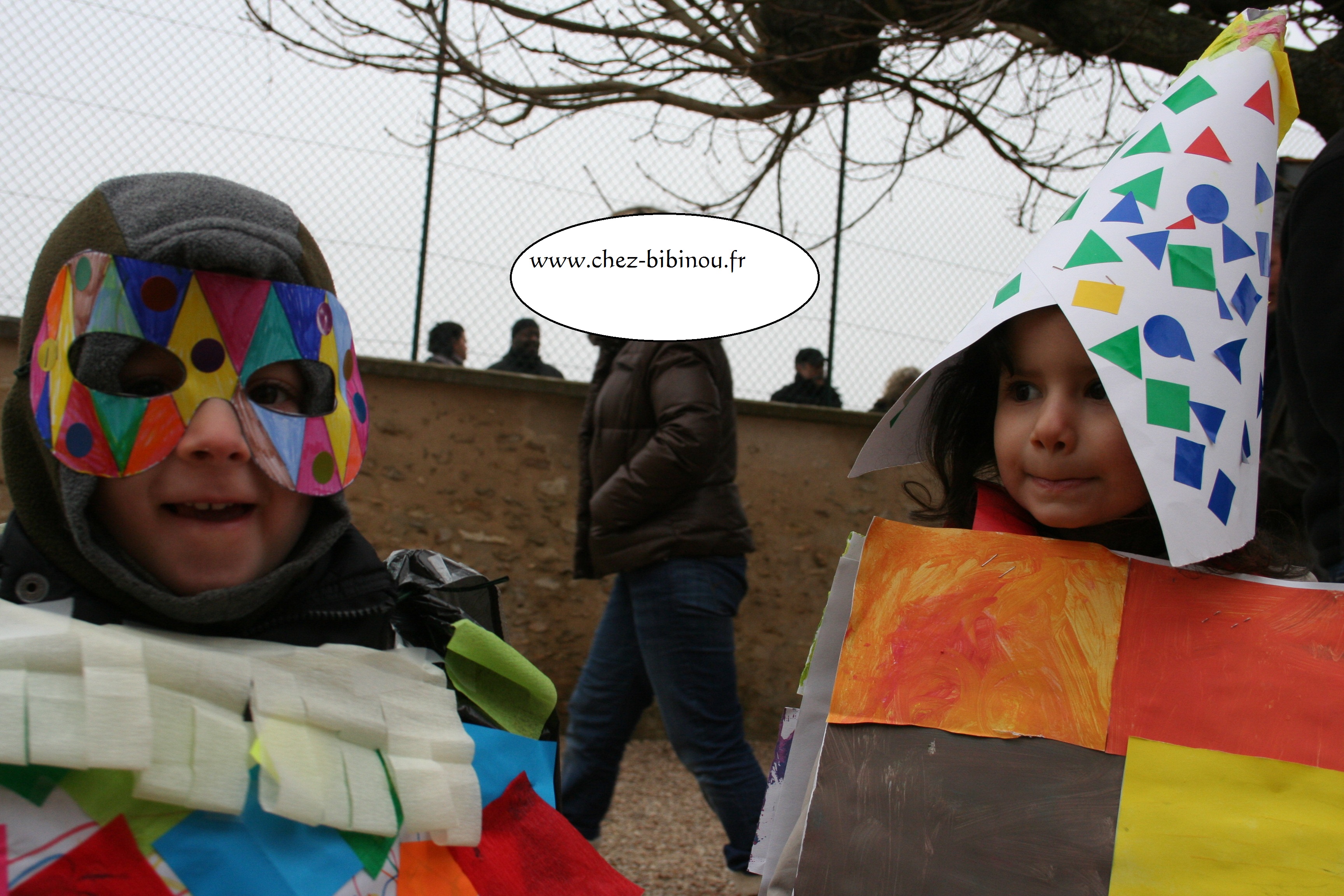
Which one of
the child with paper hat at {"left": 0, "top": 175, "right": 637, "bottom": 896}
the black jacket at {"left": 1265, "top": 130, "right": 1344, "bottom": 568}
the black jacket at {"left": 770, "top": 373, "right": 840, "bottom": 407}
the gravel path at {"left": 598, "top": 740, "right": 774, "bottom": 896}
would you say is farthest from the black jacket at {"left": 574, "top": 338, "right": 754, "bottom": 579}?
the black jacket at {"left": 770, "top": 373, "right": 840, "bottom": 407}

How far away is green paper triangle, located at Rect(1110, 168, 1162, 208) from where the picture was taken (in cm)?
118

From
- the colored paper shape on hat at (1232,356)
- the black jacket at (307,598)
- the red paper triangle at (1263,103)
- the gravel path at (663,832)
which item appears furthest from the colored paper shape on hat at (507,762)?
the gravel path at (663,832)

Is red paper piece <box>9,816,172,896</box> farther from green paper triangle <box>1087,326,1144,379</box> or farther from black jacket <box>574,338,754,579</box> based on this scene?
black jacket <box>574,338,754,579</box>

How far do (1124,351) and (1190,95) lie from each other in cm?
37

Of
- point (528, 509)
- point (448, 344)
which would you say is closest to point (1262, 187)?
point (528, 509)

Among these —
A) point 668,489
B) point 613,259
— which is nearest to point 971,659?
point 668,489

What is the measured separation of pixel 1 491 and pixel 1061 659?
14.2 feet

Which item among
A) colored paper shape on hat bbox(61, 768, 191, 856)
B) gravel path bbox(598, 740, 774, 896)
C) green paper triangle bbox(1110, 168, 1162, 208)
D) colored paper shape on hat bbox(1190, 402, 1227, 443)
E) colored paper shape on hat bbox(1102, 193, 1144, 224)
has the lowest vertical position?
gravel path bbox(598, 740, 774, 896)

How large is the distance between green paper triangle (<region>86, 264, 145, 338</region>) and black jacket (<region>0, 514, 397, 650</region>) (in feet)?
0.80

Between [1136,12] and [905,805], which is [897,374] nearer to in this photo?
[1136,12]

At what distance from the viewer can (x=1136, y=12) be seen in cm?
399

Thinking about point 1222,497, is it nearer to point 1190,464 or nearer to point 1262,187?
point 1190,464

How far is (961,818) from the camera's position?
3.54ft

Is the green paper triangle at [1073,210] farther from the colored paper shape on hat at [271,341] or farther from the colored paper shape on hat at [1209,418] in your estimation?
the colored paper shape on hat at [271,341]
